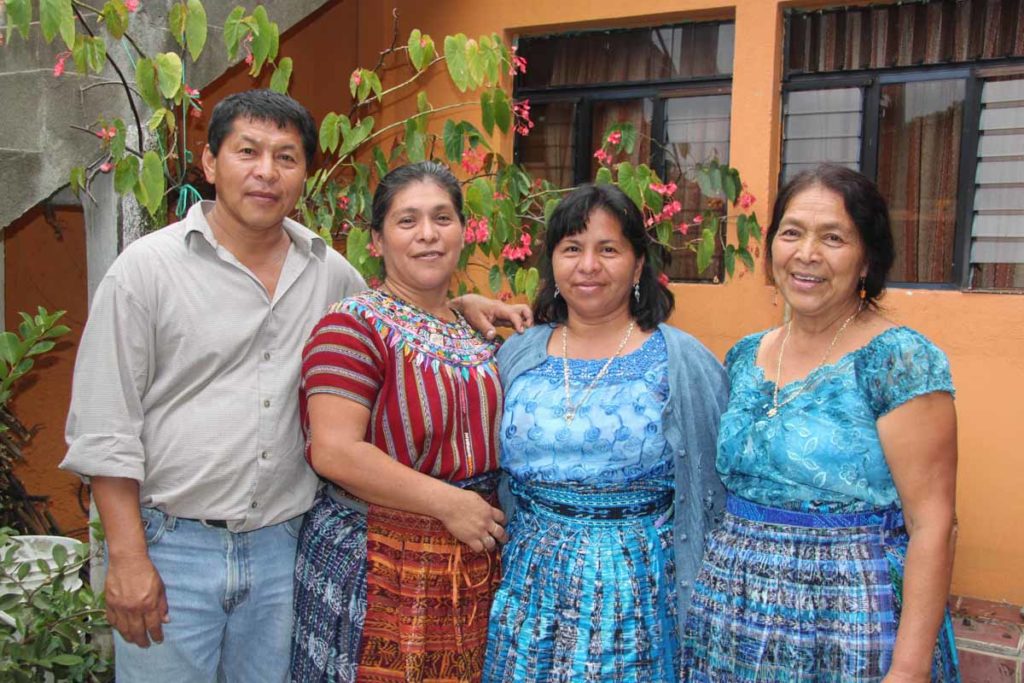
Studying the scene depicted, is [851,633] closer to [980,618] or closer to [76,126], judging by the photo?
[980,618]

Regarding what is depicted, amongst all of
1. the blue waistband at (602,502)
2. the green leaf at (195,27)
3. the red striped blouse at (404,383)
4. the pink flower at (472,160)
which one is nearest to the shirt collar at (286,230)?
the red striped blouse at (404,383)

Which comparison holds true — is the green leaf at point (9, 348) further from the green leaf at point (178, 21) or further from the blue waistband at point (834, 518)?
the blue waistband at point (834, 518)

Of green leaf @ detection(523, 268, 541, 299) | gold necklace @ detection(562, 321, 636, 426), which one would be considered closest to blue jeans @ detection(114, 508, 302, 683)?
gold necklace @ detection(562, 321, 636, 426)

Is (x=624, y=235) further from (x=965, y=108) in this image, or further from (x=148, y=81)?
(x=965, y=108)

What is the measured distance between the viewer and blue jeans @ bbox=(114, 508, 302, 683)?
7.33 feet

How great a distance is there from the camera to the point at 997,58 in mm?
4285

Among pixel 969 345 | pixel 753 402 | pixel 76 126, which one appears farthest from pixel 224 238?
pixel 969 345

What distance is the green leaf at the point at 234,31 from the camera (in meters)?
3.40

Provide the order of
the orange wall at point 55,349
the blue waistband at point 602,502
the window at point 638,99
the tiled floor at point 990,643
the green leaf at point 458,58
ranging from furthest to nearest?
1. the orange wall at point 55,349
2. the window at point 638,99
3. the green leaf at point 458,58
4. the tiled floor at point 990,643
5. the blue waistband at point 602,502

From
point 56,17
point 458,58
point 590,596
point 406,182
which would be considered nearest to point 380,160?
point 458,58

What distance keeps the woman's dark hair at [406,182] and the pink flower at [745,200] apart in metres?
2.55

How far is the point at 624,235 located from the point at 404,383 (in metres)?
0.68

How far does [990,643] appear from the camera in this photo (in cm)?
371

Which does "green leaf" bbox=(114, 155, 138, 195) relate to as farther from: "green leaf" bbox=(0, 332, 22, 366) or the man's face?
the man's face
